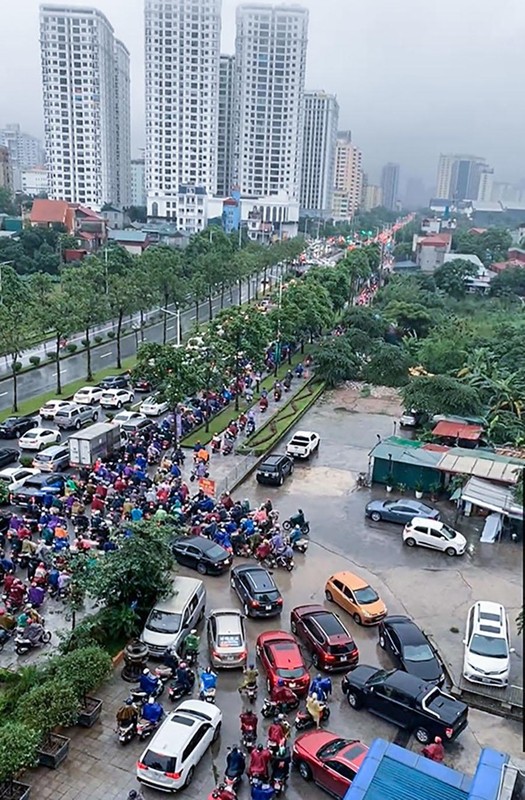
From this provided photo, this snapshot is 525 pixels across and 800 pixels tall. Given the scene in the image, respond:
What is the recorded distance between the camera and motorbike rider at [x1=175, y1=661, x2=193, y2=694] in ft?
51.1

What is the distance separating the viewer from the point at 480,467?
26375 mm

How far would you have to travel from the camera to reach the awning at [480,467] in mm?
25547

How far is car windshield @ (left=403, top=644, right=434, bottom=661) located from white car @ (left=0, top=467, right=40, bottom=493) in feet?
50.7

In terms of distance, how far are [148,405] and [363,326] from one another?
918 inches

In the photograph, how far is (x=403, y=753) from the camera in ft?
36.6

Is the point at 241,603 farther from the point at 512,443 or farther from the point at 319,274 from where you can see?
the point at 319,274

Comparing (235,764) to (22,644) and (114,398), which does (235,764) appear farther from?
(114,398)

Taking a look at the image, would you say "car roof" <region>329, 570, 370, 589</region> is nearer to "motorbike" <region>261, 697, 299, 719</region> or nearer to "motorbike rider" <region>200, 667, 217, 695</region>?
"motorbike" <region>261, 697, 299, 719</region>

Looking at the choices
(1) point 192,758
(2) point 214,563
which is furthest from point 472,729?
(2) point 214,563

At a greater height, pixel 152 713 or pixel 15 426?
pixel 152 713

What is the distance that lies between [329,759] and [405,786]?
109 inches

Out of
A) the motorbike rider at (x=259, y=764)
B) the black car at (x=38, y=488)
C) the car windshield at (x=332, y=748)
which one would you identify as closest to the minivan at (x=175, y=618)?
the motorbike rider at (x=259, y=764)

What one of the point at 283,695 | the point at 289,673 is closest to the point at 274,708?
the point at 283,695

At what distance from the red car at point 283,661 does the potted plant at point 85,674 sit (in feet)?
11.9
